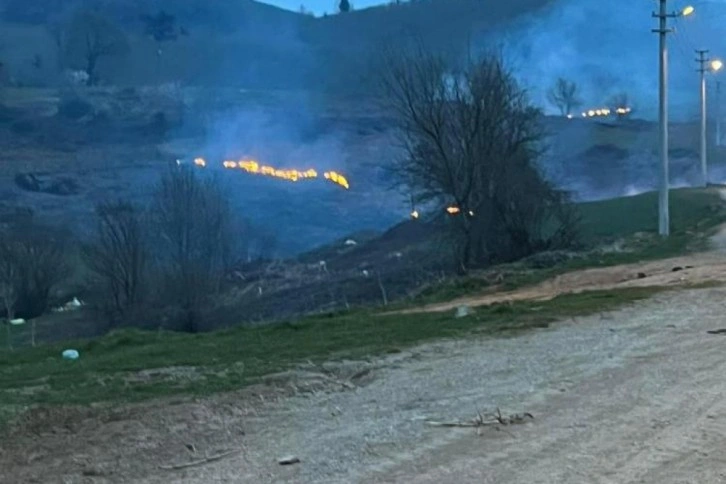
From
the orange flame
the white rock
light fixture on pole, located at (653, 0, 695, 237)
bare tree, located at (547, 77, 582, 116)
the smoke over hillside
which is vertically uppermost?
the smoke over hillside

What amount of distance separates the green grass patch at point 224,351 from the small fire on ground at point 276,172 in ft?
198

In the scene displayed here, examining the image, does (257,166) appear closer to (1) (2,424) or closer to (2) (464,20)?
(1) (2,424)

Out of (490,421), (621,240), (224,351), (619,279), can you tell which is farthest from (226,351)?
(621,240)

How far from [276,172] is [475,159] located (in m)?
49.8

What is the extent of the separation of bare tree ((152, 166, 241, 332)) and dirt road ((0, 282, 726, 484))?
24200 mm

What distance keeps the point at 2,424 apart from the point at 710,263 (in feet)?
55.0

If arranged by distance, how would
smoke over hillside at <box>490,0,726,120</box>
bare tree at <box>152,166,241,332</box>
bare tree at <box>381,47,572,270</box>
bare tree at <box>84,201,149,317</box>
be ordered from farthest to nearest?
smoke over hillside at <box>490,0,726,120</box>, bare tree at <box>84,201,149,317</box>, bare tree at <box>152,166,241,332</box>, bare tree at <box>381,47,572,270</box>

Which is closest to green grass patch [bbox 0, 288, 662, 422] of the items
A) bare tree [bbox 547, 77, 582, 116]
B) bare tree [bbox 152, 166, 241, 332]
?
bare tree [bbox 152, 166, 241, 332]

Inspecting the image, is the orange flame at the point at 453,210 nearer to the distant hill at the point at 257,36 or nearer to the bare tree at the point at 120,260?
the bare tree at the point at 120,260

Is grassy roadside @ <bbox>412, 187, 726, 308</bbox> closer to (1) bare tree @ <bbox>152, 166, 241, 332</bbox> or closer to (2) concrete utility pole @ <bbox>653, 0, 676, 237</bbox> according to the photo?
(2) concrete utility pole @ <bbox>653, 0, 676, 237</bbox>

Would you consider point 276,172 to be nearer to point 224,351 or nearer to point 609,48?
point 224,351

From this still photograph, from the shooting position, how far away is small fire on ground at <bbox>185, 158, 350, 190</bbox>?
7944cm

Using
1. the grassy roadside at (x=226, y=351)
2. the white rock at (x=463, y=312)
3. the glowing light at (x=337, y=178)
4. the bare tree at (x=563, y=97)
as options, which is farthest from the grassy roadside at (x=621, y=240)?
the bare tree at (x=563, y=97)

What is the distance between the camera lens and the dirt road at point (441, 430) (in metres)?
7.74
